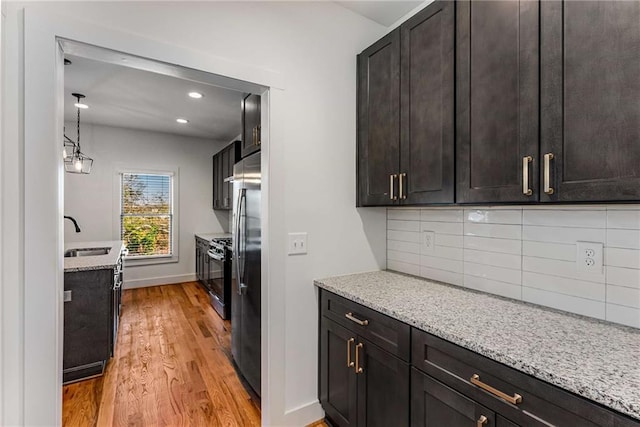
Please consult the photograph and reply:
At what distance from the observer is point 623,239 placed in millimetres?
1185

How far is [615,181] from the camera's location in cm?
97

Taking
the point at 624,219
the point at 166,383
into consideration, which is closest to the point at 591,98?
the point at 624,219

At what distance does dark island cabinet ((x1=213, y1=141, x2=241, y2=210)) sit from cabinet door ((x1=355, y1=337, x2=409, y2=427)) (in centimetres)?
331

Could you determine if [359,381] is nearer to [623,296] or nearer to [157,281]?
[623,296]

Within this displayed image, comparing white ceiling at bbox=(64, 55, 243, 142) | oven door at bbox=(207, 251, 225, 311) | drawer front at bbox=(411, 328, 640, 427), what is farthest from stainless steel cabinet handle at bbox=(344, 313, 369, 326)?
white ceiling at bbox=(64, 55, 243, 142)

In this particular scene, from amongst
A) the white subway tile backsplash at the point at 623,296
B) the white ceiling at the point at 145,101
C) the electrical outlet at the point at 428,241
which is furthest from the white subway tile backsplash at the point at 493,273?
the white ceiling at the point at 145,101

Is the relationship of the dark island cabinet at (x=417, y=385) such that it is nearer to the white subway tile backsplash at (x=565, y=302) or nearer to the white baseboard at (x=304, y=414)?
the white baseboard at (x=304, y=414)

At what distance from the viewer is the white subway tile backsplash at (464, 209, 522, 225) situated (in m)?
1.53

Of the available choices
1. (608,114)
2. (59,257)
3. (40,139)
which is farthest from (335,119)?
(59,257)

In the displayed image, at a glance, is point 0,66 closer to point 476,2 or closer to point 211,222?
point 476,2

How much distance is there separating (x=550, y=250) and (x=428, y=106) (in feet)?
2.93

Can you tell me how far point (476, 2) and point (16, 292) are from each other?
2.26 meters

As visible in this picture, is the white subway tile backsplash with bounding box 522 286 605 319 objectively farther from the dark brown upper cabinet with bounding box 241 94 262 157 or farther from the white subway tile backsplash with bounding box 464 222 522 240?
the dark brown upper cabinet with bounding box 241 94 262 157

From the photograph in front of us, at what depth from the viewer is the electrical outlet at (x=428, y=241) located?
194 centimetres
